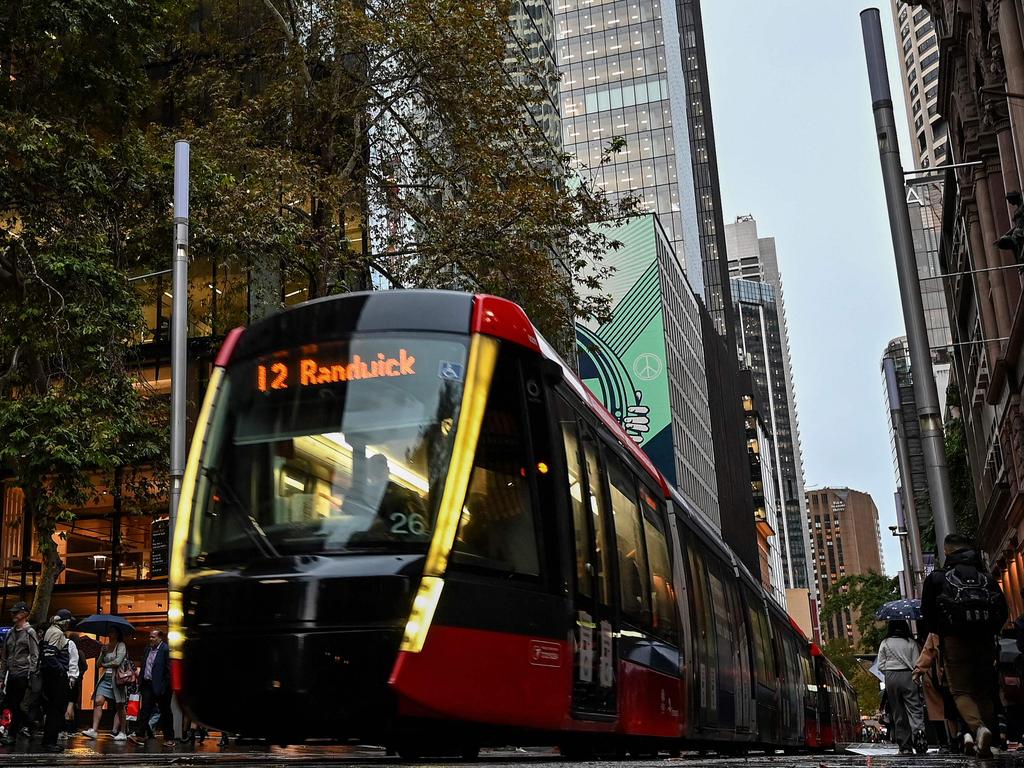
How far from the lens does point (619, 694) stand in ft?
29.7

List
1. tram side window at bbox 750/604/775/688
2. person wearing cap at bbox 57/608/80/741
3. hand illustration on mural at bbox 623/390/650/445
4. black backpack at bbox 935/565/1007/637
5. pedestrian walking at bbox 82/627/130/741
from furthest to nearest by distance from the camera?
1. hand illustration on mural at bbox 623/390/650/445
2. pedestrian walking at bbox 82/627/130/741
3. tram side window at bbox 750/604/775/688
4. person wearing cap at bbox 57/608/80/741
5. black backpack at bbox 935/565/1007/637

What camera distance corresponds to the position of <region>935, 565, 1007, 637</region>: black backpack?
28.2 feet

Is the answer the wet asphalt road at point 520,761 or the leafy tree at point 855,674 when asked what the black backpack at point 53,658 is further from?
the leafy tree at point 855,674

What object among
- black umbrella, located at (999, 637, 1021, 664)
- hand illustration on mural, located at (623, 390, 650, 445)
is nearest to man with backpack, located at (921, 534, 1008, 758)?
black umbrella, located at (999, 637, 1021, 664)

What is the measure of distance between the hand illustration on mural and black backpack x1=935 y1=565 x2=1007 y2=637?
72987 millimetres

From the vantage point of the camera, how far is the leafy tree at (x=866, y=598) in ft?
195

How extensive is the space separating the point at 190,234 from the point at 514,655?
1402 centimetres

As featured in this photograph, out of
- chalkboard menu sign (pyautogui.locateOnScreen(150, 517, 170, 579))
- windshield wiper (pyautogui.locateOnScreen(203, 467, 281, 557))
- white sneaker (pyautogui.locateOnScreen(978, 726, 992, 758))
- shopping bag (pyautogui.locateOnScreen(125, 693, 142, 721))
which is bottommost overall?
white sneaker (pyautogui.locateOnScreen(978, 726, 992, 758))

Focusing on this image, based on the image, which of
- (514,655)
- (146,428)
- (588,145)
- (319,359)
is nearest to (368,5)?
(146,428)

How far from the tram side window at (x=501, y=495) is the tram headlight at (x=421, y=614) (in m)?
0.30

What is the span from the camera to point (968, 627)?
8.67 m

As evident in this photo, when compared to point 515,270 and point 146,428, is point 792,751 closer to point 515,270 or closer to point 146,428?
point 515,270

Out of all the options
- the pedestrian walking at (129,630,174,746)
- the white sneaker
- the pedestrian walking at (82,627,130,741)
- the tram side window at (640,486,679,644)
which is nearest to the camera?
the white sneaker

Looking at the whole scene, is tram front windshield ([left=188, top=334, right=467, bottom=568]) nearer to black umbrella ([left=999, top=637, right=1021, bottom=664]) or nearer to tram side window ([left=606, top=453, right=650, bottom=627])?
tram side window ([left=606, top=453, right=650, bottom=627])
